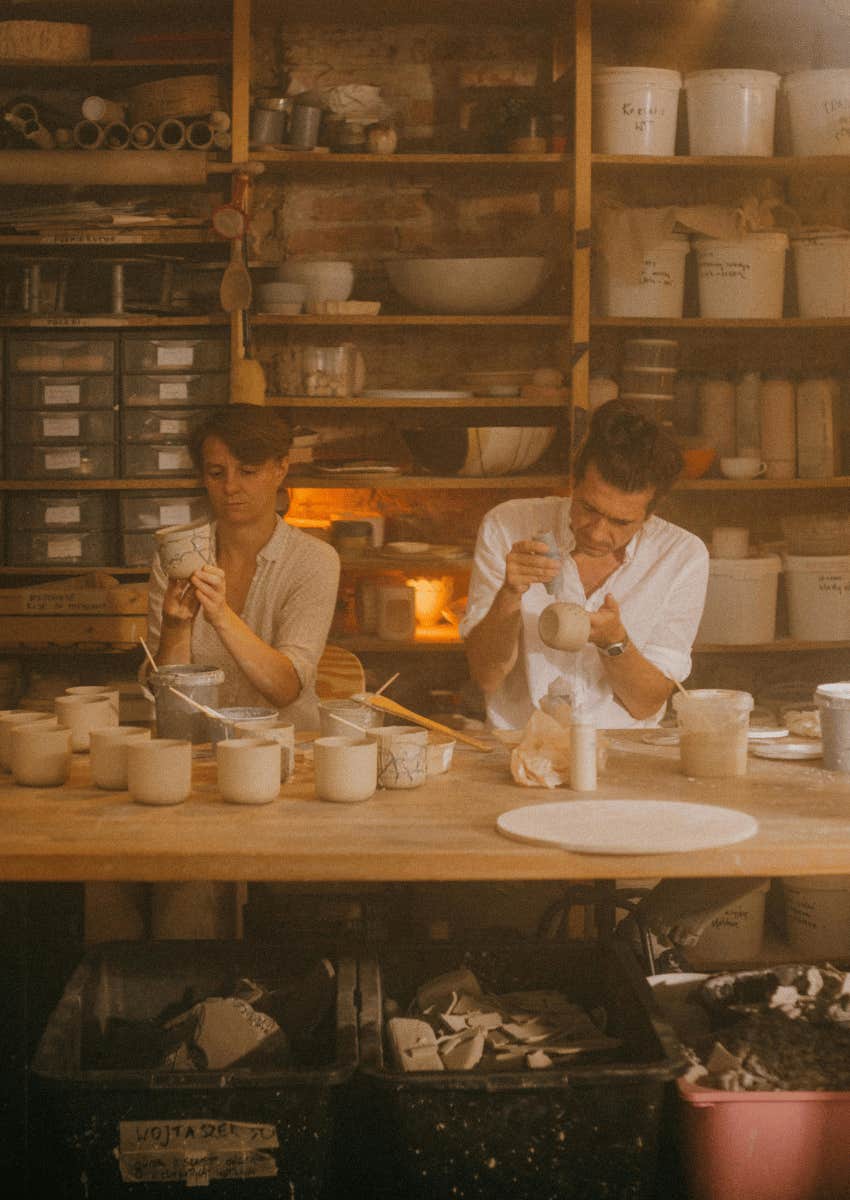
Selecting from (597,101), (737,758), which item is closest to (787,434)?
(597,101)

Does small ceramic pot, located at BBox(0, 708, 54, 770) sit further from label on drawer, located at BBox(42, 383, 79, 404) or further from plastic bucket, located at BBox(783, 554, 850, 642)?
plastic bucket, located at BBox(783, 554, 850, 642)

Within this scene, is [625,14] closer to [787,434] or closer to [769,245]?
[769,245]

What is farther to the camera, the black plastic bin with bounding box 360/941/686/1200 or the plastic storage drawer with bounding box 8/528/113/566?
the plastic storage drawer with bounding box 8/528/113/566

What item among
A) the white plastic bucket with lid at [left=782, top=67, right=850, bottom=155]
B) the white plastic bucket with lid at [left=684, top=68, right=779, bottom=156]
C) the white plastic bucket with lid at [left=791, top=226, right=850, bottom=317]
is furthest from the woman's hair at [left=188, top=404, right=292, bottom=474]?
the white plastic bucket with lid at [left=782, top=67, right=850, bottom=155]

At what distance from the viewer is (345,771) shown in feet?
7.03

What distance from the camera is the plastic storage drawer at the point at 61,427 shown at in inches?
170

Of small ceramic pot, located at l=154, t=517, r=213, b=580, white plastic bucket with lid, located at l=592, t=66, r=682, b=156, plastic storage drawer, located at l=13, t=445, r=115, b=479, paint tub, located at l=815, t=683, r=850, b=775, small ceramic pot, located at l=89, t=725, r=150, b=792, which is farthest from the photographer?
plastic storage drawer, located at l=13, t=445, r=115, b=479

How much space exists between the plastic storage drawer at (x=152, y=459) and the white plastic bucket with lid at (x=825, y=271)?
2042mm

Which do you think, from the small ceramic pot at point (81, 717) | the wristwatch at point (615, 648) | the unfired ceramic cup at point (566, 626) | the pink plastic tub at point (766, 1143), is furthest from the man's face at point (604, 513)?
the pink plastic tub at point (766, 1143)

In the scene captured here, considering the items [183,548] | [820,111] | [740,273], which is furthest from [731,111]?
[183,548]

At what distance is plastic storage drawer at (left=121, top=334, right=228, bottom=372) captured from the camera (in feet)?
14.0

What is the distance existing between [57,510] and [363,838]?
271 cm

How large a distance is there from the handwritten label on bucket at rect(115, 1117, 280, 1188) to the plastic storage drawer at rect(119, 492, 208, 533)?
2.72 metres

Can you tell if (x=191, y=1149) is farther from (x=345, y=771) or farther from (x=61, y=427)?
(x=61, y=427)
